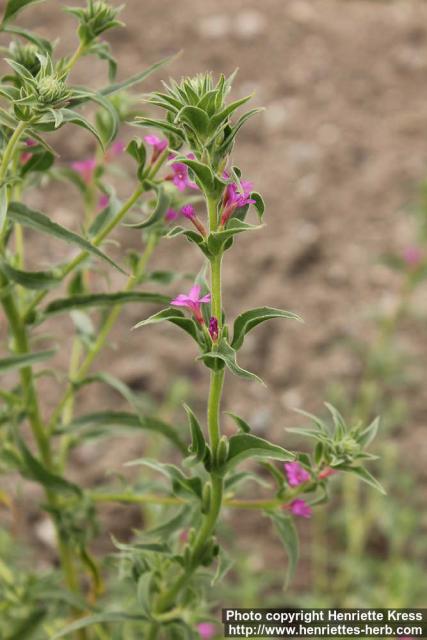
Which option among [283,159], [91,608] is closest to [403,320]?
[283,159]

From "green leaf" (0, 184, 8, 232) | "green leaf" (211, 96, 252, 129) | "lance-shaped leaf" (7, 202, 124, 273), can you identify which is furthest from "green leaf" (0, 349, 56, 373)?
"green leaf" (211, 96, 252, 129)

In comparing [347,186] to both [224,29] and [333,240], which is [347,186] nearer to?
[333,240]

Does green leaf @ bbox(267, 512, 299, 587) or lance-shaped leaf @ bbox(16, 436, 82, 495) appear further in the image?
lance-shaped leaf @ bbox(16, 436, 82, 495)

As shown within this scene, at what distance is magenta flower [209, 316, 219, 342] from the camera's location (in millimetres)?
1168

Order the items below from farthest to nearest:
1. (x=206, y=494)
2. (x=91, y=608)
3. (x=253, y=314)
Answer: (x=91, y=608) < (x=206, y=494) < (x=253, y=314)

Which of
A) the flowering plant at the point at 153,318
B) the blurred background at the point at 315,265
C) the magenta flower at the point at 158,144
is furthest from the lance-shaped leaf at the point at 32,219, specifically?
the blurred background at the point at 315,265

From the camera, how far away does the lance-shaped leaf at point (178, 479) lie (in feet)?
4.42

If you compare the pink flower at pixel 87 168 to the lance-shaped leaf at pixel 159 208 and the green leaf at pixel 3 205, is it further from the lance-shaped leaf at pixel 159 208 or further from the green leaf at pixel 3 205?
the green leaf at pixel 3 205

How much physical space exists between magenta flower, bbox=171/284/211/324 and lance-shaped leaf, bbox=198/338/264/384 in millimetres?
74

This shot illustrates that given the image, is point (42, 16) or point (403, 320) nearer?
point (403, 320)

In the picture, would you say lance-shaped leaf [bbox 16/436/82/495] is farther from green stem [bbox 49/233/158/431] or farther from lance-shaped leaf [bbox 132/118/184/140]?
lance-shaped leaf [bbox 132/118/184/140]

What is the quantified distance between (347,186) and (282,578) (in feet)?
6.18

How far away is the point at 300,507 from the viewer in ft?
4.74

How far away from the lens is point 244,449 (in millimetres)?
1258
